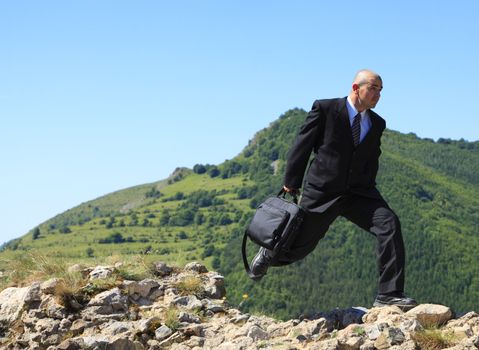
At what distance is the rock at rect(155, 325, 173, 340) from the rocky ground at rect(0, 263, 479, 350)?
0.01m

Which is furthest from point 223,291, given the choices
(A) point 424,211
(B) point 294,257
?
(A) point 424,211

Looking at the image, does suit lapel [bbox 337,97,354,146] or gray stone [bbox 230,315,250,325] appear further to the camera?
gray stone [bbox 230,315,250,325]

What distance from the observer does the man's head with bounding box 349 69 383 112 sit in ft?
26.0

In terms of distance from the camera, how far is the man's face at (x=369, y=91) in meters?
7.92

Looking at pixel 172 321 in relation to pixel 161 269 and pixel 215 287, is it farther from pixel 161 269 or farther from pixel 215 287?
pixel 161 269

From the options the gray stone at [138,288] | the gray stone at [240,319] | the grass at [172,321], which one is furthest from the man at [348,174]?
the gray stone at [138,288]

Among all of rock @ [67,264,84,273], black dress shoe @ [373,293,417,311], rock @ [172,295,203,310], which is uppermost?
rock @ [67,264,84,273]

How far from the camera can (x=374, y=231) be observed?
8.11 meters

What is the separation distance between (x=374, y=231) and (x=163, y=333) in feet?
8.21

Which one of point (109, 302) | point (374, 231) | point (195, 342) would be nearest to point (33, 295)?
point (109, 302)

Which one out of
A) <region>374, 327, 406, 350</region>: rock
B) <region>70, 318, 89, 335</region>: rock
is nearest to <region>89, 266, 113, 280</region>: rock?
<region>70, 318, 89, 335</region>: rock

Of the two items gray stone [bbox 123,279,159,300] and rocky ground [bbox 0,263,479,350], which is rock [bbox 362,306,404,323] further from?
gray stone [bbox 123,279,159,300]

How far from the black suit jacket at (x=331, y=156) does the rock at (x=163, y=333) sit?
6.51 feet

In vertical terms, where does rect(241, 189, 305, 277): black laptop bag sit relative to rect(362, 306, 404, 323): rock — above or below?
above
